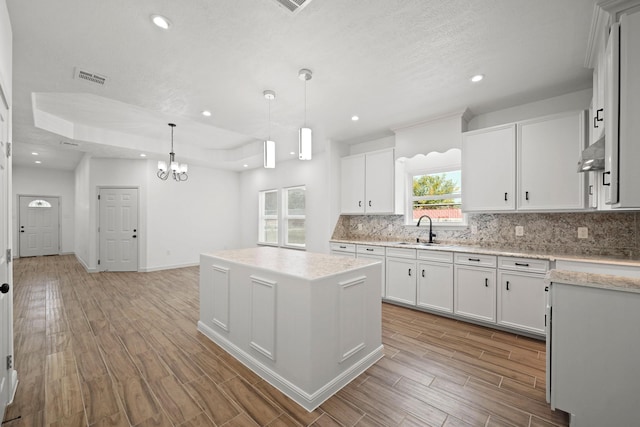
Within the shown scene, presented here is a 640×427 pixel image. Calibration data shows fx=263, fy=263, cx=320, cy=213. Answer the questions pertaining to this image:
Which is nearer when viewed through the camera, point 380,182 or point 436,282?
point 436,282

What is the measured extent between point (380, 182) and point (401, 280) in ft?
5.31

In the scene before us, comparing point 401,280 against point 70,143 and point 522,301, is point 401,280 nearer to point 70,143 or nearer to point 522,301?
point 522,301

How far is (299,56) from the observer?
237 centimetres

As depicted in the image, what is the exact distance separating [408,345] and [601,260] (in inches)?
77.3

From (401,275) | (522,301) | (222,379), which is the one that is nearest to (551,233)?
(522,301)

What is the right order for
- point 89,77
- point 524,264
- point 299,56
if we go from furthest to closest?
point 524,264
point 89,77
point 299,56

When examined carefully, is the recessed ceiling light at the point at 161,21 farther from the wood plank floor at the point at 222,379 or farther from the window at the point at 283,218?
the window at the point at 283,218

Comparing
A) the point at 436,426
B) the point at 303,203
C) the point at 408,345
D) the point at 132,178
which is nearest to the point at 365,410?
the point at 436,426

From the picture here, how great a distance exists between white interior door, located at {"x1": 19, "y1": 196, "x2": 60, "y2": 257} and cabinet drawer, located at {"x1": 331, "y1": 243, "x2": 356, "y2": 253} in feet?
31.2

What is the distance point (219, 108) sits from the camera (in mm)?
3488

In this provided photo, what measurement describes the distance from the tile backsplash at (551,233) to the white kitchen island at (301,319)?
2.07m

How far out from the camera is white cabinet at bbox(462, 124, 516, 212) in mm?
3197

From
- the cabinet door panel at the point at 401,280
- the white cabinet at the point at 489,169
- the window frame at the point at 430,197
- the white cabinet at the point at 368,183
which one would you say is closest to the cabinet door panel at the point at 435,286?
the cabinet door panel at the point at 401,280

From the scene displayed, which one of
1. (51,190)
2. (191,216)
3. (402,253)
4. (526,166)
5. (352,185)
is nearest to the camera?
(526,166)
